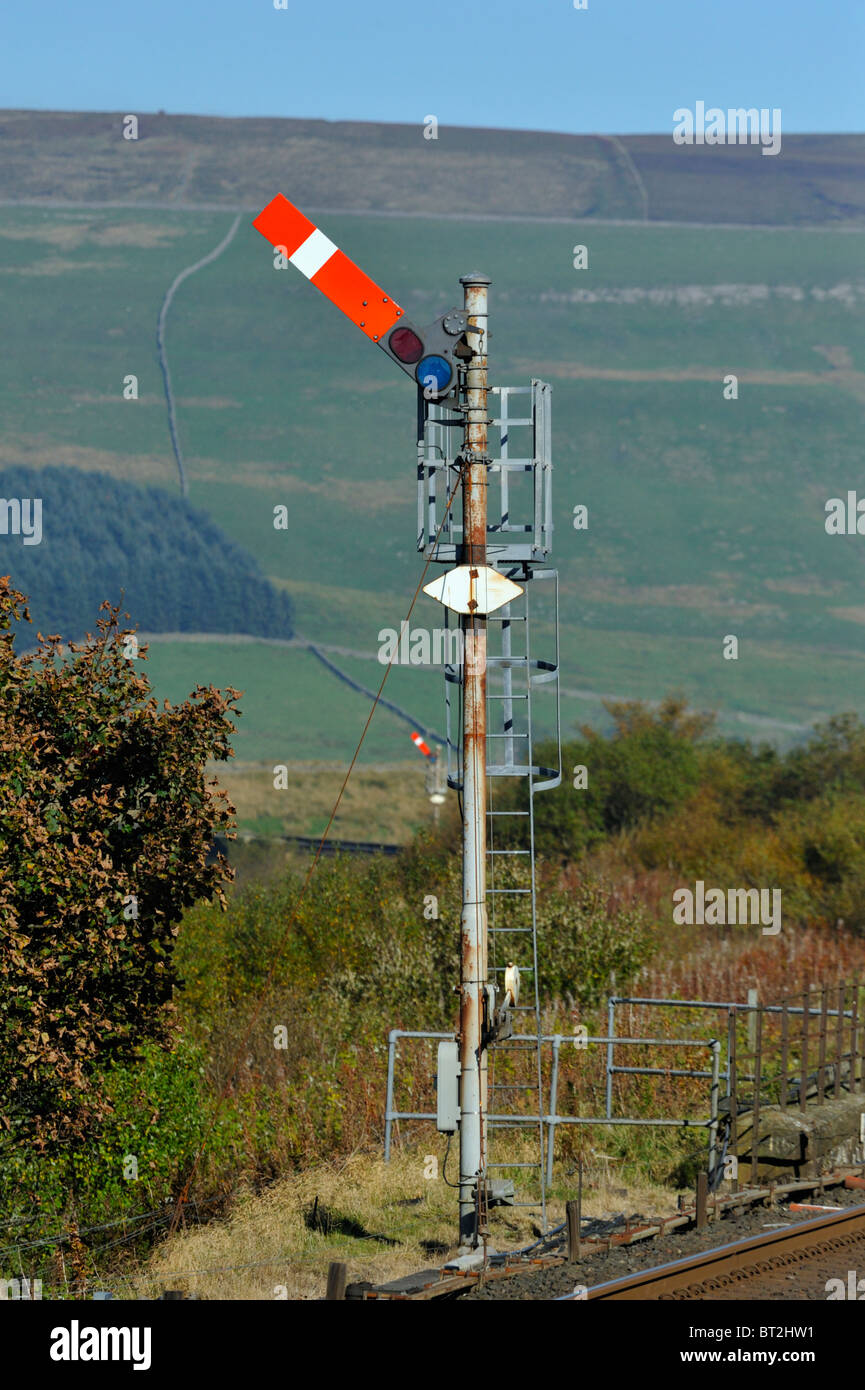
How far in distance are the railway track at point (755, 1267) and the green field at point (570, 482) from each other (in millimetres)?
126114

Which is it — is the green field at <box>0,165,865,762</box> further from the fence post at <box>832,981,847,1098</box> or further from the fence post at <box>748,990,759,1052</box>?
the fence post at <box>832,981,847,1098</box>

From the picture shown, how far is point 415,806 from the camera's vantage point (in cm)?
12744

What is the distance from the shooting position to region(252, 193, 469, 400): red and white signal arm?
15016 millimetres

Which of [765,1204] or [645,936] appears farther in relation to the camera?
[645,936]

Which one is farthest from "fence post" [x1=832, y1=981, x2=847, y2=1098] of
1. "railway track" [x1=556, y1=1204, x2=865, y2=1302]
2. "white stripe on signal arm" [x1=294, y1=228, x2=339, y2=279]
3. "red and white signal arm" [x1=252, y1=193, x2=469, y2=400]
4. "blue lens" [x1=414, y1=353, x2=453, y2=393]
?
"white stripe on signal arm" [x1=294, y1=228, x2=339, y2=279]

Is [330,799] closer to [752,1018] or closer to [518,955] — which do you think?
[518,955]

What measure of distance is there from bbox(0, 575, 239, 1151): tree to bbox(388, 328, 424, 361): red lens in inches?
136

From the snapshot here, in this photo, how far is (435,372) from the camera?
602 inches

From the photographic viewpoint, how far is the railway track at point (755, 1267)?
1288 centimetres

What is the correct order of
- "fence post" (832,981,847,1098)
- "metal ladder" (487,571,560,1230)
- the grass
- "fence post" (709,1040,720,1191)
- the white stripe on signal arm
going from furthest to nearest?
the grass → "fence post" (832,981,847,1098) → "fence post" (709,1040,720,1191) → "metal ladder" (487,571,560,1230) → the white stripe on signal arm

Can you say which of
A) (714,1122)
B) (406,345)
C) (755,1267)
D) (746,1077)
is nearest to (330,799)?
(746,1077)
